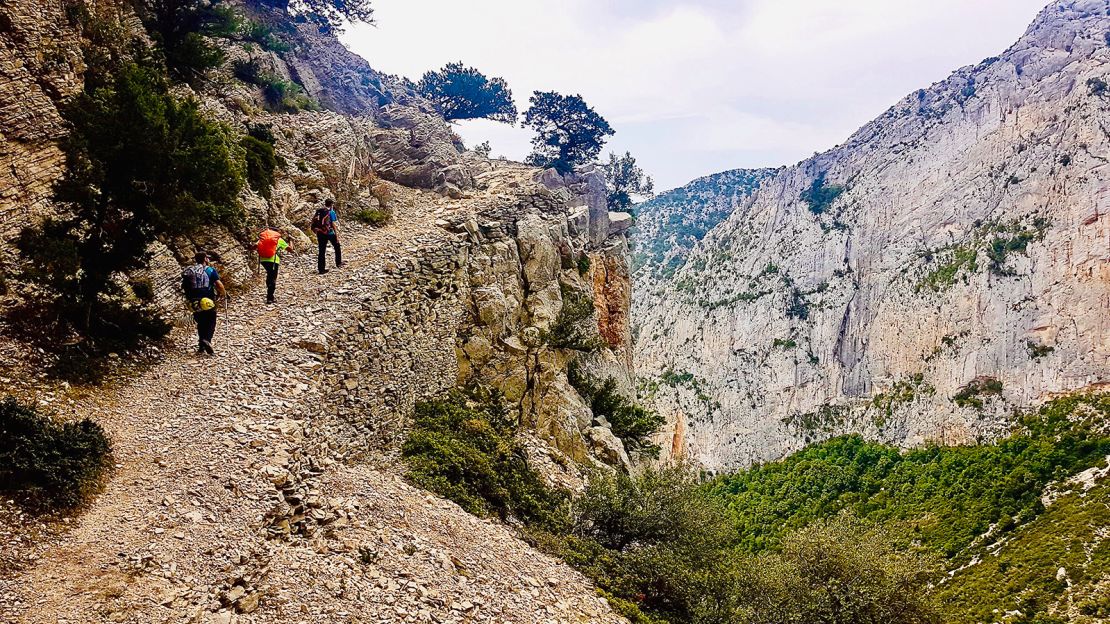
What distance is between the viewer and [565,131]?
51500 mm

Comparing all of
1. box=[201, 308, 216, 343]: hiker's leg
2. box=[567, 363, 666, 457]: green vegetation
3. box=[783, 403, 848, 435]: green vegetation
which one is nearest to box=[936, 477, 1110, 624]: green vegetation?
box=[567, 363, 666, 457]: green vegetation

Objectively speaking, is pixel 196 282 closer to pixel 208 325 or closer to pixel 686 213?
pixel 208 325

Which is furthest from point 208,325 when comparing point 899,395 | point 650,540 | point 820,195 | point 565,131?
point 820,195

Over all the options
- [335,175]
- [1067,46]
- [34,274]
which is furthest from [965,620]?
[1067,46]

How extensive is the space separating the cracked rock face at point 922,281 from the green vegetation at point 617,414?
48.7 ft

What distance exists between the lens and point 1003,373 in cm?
6656

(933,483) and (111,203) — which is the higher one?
(111,203)

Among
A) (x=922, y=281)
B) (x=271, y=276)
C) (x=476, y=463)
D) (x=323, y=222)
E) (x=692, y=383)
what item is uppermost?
(x=323, y=222)

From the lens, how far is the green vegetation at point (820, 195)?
106250 mm

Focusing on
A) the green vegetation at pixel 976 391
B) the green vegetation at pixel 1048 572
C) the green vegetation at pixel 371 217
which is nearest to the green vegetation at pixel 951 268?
the green vegetation at pixel 976 391

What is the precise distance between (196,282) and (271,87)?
69.7 ft

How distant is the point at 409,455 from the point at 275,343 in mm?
4430

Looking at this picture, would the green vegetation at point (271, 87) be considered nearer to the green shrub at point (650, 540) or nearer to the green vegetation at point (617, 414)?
the green vegetation at point (617, 414)

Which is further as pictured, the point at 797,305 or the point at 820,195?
the point at 820,195
